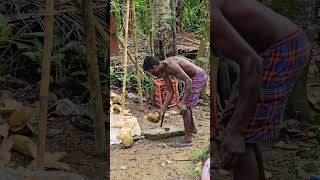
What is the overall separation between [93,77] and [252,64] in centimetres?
93

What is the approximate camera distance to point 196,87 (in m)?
3.38

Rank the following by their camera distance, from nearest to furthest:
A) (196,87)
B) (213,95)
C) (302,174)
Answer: (213,95), (302,174), (196,87)

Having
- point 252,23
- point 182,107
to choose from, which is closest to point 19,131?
point 182,107

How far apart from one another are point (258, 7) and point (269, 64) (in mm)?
278

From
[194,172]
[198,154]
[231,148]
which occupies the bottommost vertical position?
[194,172]

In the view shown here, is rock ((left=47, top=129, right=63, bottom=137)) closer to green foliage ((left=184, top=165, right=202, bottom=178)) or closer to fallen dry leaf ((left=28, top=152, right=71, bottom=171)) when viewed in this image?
fallen dry leaf ((left=28, top=152, right=71, bottom=171))

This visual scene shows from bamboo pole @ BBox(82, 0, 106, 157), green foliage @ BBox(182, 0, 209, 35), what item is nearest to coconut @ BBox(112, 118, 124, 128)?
bamboo pole @ BBox(82, 0, 106, 157)

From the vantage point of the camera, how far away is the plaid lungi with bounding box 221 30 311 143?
2.61 meters

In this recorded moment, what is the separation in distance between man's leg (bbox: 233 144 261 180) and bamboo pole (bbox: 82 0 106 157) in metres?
0.81

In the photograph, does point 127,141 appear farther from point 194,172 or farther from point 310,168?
point 310,168

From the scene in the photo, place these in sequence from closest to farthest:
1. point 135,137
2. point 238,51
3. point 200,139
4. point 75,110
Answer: point 238,51
point 75,110
point 200,139
point 135,137

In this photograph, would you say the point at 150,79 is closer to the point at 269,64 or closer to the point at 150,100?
the point at 150,100

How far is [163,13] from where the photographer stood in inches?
137

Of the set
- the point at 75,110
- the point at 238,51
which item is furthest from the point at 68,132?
the point at 238,51
